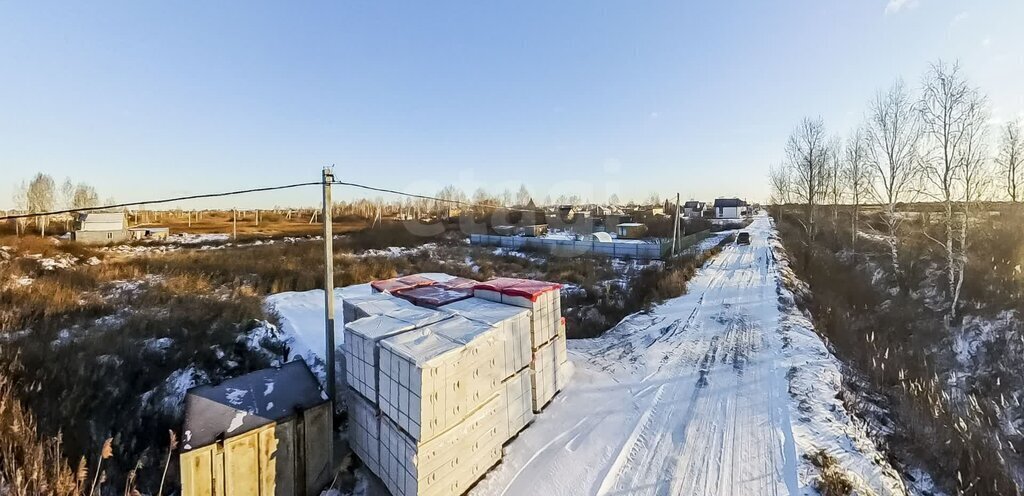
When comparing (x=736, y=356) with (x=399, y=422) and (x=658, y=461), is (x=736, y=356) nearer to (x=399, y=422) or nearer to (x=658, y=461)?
(x=658, y=461)

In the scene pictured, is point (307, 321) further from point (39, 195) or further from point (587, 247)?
point (39, 195)

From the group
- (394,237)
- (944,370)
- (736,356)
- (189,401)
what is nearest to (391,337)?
(189,401)

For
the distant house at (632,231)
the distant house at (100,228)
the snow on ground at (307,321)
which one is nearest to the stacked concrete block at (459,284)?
the snow on ground at (307,321)

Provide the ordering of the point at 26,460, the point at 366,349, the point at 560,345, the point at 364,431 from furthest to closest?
the point at 560,345, the point at 364,431, the point at 366,349, the point at 26,460

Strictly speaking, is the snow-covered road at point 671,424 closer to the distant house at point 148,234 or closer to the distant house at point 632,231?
the distant house at point 632,231

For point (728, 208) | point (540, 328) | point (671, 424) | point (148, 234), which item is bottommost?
point (671, 424)

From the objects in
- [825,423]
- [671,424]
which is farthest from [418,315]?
[825,423]
